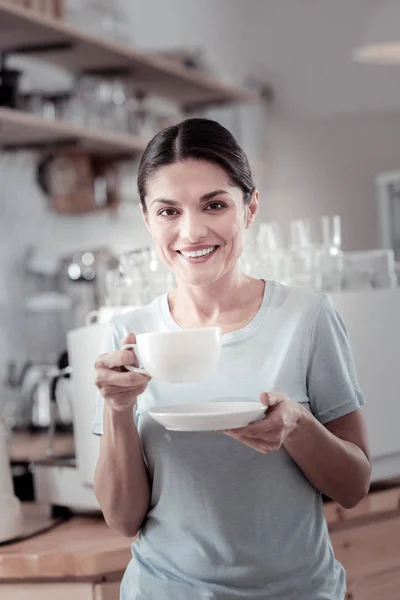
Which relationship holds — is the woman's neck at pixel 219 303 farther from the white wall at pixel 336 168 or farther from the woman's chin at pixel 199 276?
the white wall at pixel 336 168

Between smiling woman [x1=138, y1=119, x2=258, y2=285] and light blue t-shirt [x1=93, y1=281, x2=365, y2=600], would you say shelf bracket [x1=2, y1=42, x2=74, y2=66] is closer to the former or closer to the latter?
smiling woman [x1=138, y1=119, x2=258, y2=285]

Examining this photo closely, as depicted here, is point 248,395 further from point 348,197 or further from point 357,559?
point 348,197

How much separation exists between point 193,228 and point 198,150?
0.36 feet

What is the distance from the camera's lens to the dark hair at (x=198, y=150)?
1238 millimetres

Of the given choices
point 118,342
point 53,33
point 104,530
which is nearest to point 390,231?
point 53,33

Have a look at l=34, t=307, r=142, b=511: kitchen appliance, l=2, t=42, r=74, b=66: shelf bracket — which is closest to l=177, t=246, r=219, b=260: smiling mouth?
l=34, t=307, r=142, b=511: kitchen appliance

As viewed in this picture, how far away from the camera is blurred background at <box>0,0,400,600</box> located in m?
1.91

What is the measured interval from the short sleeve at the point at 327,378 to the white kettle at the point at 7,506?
74 cm

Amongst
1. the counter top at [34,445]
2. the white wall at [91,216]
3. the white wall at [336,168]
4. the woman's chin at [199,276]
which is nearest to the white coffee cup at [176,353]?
the woman's chin at [199,276]

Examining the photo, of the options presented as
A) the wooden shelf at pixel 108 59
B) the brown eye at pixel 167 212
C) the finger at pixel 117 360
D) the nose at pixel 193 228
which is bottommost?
the finger at pixel 117 360

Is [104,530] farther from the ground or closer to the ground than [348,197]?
closer to the ground

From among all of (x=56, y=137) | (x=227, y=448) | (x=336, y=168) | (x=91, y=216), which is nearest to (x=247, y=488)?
(x=227, y=448)

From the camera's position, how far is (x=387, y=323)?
192 centimetres

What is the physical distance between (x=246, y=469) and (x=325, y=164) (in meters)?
3.69
